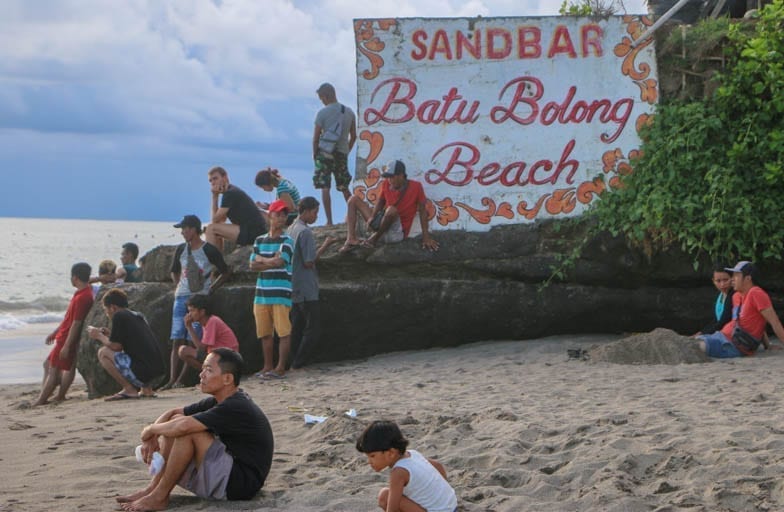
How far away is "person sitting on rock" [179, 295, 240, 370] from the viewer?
9.91 m

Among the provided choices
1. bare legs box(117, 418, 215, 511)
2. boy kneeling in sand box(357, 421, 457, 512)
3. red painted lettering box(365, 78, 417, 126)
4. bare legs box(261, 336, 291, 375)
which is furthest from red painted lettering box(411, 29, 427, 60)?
boy kneeling in sand box(357, 421, 457, 512)

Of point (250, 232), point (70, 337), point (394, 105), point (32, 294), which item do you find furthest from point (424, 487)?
point (32, 294)

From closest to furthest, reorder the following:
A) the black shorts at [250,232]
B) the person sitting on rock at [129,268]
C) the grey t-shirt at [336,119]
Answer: the black shorts at [250,232]
the grey t-shirt at [336,119]
the person sitting on rock at [129,268]

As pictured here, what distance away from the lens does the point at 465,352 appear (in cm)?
1130

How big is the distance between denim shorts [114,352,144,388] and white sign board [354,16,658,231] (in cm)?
358

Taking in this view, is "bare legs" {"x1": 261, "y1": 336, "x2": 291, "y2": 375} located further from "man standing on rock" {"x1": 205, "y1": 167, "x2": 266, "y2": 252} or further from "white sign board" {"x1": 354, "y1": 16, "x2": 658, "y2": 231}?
"white sign board" {"x1": 354, "y1": 16, "x2": 658, "y2": 231}

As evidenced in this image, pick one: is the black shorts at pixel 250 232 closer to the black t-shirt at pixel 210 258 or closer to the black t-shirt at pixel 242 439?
the black t-shirt at pixel 210 258

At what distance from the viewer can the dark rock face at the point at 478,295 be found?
449 inches

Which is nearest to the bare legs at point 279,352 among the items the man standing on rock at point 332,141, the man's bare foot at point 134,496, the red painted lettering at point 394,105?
the man standing on rock at point 332,141

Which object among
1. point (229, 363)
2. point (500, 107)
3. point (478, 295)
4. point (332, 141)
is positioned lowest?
point (229, 363)

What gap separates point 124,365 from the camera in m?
9.72

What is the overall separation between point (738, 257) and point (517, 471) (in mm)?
5755

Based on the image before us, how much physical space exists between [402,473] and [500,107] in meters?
7.57

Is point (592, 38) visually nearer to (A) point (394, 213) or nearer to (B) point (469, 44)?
(B) point (469, 44)
